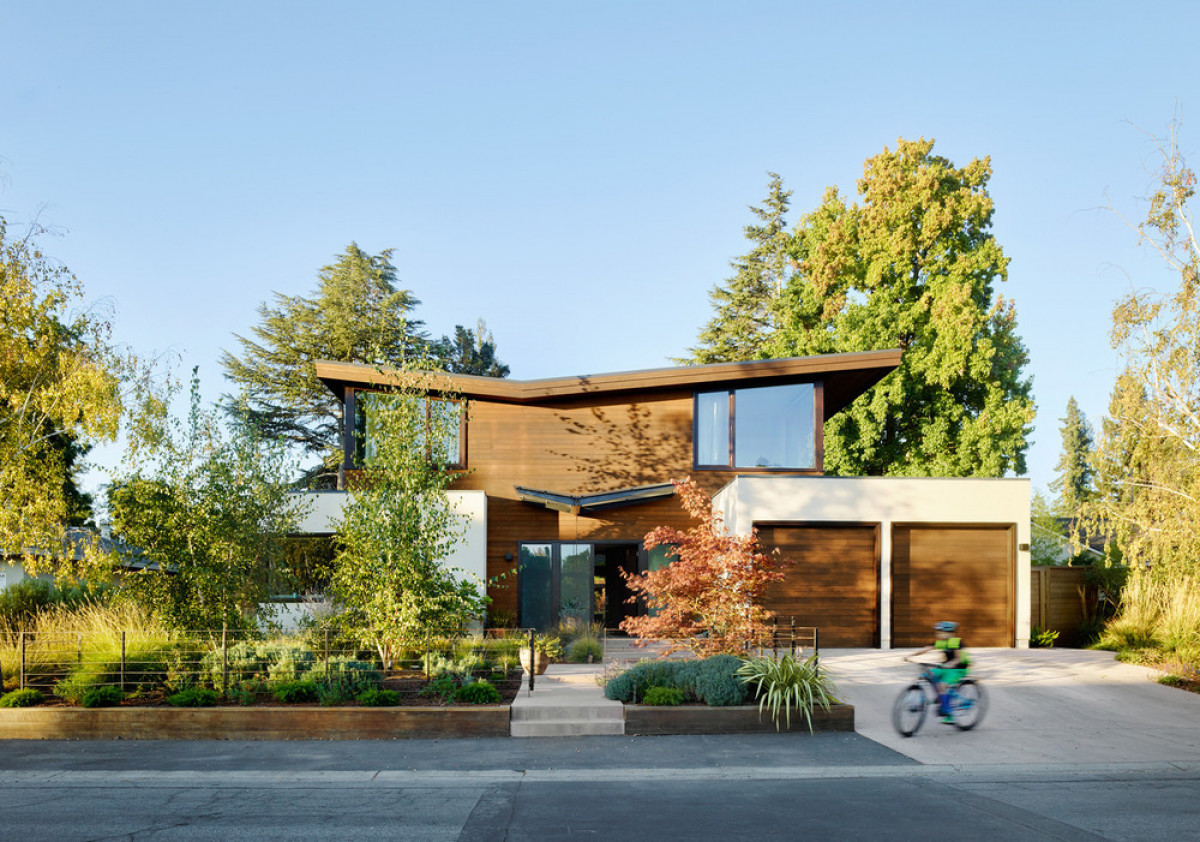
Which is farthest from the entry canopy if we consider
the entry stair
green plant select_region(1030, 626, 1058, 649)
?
green plant select_region(1030, 626, 1058, 649)

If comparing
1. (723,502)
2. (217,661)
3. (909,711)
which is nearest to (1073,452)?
(723,502)

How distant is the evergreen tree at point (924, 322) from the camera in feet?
80.0

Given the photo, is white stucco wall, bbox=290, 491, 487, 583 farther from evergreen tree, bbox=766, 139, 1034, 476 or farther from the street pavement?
evergreen tree, bbox=766, 139, 1034, 476

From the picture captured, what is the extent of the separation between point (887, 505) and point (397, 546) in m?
9.59

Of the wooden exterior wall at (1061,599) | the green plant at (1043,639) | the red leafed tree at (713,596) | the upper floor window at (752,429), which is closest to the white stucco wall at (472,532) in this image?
the upper floor window at (752,429)

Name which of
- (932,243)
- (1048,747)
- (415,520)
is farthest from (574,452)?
(932,243)

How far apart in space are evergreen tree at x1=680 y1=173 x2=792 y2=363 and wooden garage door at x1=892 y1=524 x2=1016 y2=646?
990 inches

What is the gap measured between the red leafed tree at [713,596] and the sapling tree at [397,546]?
2761 millimetres

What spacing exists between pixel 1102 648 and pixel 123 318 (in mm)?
18976

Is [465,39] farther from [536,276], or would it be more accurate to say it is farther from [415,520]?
[536,276]

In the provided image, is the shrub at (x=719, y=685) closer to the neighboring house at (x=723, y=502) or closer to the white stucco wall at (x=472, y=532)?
the neighboring house at (x=723, y=502)

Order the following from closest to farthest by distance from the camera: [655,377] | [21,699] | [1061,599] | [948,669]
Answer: [948,669]
[21,699]
[1061,599]
[655,377]

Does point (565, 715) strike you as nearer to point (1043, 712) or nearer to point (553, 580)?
point (1043, 712)

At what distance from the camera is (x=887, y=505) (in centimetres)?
1559
